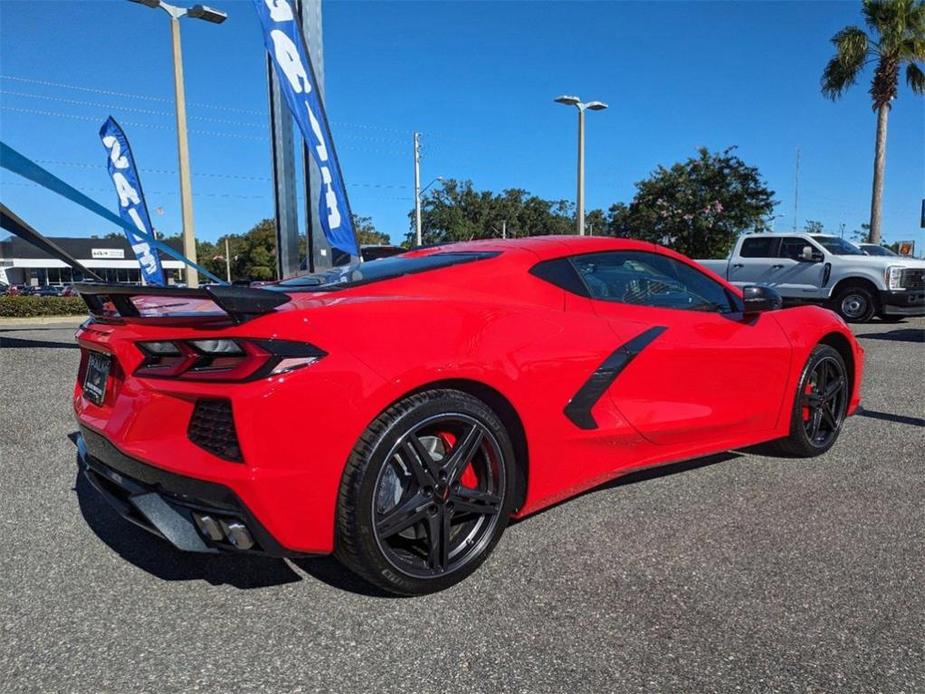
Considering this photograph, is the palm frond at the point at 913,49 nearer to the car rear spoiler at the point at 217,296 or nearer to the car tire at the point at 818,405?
the car tire at the point at 818,405

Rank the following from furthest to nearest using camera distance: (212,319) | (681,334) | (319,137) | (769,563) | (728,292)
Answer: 1. (319,137)
2. (728,292)
3. (681,334)
4. (769,563)
5. (212,319)

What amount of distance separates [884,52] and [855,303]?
13404 mm

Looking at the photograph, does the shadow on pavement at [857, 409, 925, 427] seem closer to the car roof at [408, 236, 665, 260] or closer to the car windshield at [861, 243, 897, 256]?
the car roof at [408, 236, 665, 260]

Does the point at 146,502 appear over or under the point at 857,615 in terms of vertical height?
over

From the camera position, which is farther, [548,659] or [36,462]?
[36,462]

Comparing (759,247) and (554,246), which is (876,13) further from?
(554,246)

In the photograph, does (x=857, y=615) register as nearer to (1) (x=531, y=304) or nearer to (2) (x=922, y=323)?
(1) (x=531, y=304)

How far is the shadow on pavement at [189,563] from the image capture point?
268 cm

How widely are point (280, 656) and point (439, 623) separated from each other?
0.54 m

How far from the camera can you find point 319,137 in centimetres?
882

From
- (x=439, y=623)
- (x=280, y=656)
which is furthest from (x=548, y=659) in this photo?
(x=280, y=656)

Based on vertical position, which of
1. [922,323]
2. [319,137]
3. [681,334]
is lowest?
[922,323]

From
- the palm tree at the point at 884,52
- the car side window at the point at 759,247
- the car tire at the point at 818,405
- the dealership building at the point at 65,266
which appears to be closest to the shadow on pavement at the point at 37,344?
the car tire at the point at 818,405

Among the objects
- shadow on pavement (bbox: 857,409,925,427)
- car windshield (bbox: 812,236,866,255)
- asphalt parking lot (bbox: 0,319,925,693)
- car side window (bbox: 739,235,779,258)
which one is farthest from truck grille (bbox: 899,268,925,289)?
asphalt parking lot (bbox: 0,319,925,693)
